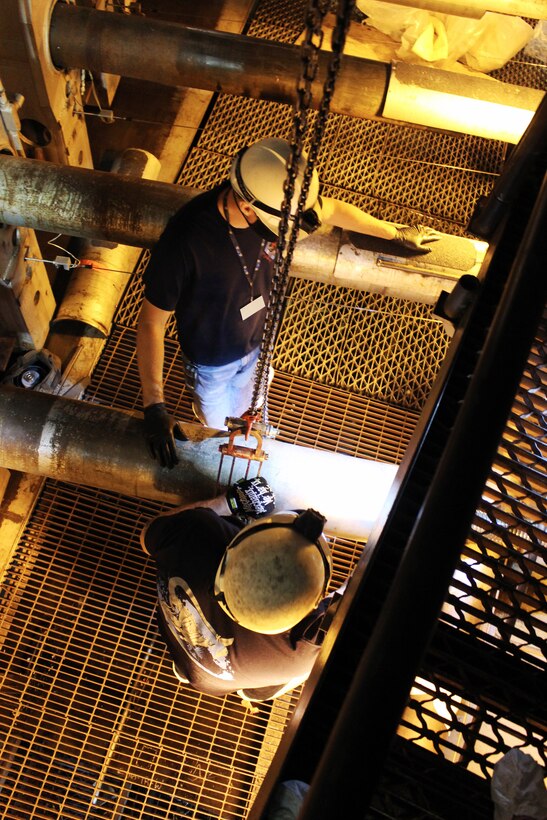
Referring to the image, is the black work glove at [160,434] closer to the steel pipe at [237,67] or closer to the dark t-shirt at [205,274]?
the dark t-shirt at [205,274]

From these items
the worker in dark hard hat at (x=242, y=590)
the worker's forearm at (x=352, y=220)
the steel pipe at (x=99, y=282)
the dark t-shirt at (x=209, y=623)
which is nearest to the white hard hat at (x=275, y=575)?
the worker in dark hard hat at (x=242, y=590)

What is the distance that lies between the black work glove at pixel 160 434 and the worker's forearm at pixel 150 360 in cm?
7

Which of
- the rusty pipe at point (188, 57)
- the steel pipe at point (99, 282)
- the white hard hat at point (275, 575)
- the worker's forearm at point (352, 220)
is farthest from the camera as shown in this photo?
the steel pipe at point (99, 282)

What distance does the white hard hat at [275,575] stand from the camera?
2377 mm

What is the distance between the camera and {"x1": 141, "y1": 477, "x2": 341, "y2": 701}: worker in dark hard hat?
2396mm

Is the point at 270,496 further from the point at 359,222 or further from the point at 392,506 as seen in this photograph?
the point at 359,222

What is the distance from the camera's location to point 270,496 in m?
3.01

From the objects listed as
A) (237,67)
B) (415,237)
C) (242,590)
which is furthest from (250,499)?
(237,67)

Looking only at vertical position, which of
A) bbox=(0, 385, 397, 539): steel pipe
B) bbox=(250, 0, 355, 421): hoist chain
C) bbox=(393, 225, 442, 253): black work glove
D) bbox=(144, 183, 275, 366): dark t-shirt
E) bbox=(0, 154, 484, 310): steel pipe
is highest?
bbox=(393, 225, 442, 253): black work glove

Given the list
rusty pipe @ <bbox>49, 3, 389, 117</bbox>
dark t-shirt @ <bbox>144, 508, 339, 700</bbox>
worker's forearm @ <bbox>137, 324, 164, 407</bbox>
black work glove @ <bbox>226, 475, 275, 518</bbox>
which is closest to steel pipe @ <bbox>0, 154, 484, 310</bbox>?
worker's forearm @ <bbox>137, 324, 164, 407</bbox>

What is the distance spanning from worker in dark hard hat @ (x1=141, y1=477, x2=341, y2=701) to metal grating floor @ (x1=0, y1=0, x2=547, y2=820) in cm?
73

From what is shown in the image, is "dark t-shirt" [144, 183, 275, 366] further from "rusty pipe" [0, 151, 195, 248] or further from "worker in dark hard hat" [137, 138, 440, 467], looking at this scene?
"rusty pipe" [0, 151, 195, 248]

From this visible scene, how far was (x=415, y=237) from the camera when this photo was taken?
149 inches

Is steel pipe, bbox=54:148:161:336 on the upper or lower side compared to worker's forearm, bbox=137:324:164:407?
upper
